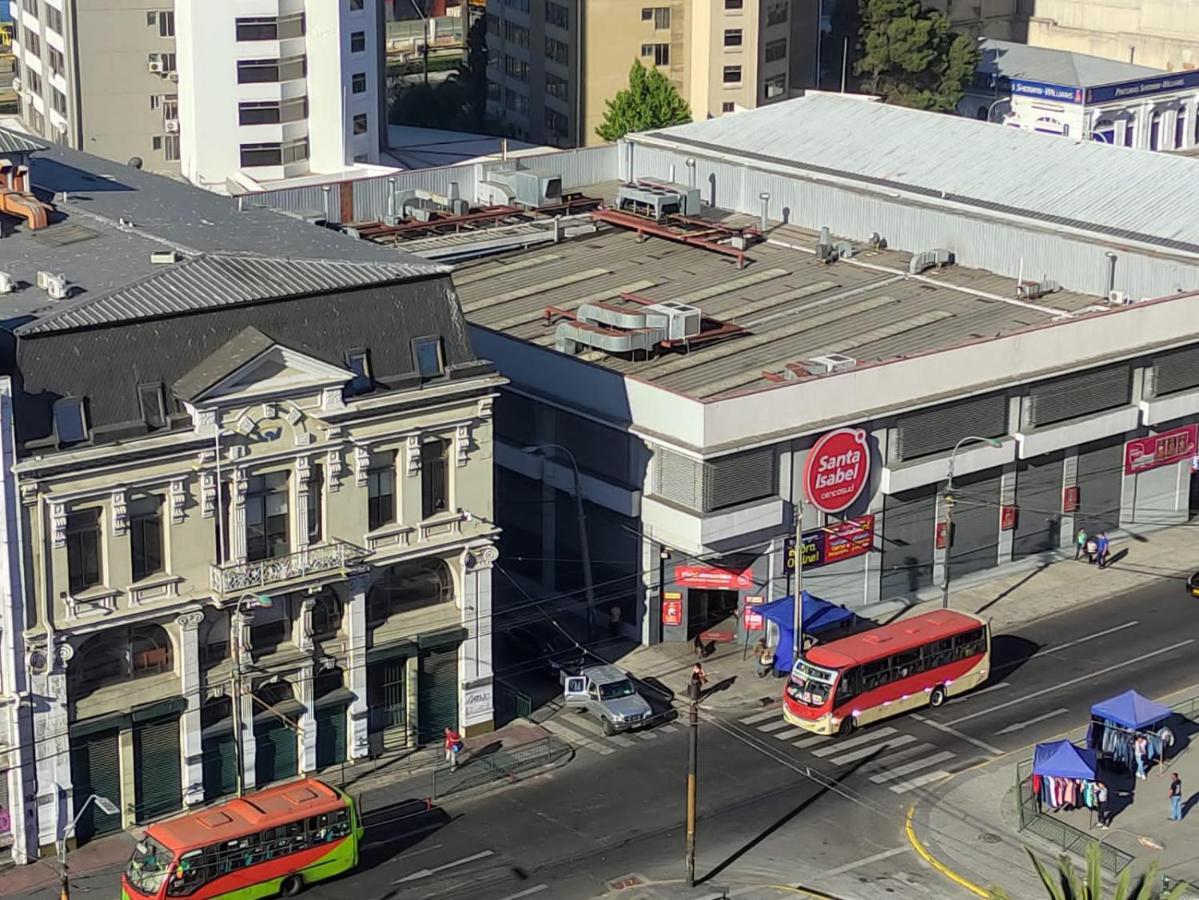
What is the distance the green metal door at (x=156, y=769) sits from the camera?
261ft

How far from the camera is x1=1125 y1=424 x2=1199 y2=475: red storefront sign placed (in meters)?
109

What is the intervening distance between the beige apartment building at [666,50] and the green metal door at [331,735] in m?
104

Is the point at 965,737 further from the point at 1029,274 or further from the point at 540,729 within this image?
the point at 1029,274

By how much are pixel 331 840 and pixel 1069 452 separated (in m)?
46.2

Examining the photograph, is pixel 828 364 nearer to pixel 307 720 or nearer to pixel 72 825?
pixel 307 720

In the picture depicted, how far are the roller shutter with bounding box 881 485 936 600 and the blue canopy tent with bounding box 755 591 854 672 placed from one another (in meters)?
6.74

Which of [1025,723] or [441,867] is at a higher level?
[1025,723]

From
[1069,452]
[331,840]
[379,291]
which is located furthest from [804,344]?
[331,840]

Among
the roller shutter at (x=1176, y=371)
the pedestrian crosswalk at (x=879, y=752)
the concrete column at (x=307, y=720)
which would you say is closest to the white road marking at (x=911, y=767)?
the pedestrian crosswalk at (x=879, y=752)

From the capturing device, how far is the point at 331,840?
2972 inches

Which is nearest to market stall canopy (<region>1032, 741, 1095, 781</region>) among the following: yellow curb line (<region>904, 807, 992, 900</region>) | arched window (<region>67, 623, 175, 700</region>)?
yellow curb line (<region>904, 807, 992, 900</region>)

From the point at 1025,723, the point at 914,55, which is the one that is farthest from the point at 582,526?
the point at 914,55

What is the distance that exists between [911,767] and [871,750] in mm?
2113

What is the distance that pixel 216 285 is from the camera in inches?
3167
